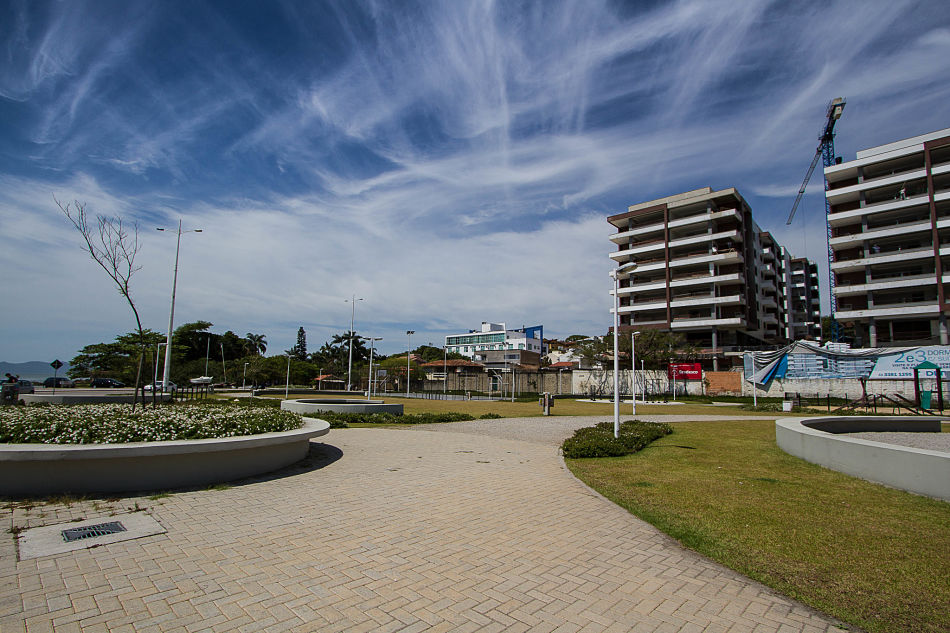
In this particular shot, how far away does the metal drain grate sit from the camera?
4883 millimetres

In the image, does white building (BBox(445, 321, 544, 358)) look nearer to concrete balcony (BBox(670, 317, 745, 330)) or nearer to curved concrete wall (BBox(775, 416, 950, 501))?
concrete balcony (BBox(670, 317, 745, 330))

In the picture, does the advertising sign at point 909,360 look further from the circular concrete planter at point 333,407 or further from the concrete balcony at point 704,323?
the concrete balcony at point 704,323

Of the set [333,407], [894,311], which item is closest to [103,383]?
[333,407]

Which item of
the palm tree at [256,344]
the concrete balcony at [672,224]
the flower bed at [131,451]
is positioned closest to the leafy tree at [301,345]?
the palm tree at [256,344]

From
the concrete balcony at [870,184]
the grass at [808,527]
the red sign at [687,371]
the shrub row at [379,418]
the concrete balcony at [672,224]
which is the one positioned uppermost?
the concrete balcony at [870,184]

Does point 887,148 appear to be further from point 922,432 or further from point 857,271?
point 922,432

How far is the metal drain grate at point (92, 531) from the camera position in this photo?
4883mm

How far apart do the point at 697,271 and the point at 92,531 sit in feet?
208

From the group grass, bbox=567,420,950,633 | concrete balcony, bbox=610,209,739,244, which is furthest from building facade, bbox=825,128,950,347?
grass, bbox=567,420,950,633

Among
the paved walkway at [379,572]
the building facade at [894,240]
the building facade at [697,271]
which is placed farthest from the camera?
the building facade at [697,271]

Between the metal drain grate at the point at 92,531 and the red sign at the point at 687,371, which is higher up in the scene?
the red sign at the point at 687,371

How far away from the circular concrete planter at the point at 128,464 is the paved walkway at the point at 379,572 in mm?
529

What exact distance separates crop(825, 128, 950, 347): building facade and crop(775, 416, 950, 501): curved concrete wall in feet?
164

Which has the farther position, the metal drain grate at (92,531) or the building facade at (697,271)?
the building facade at (697,271)
